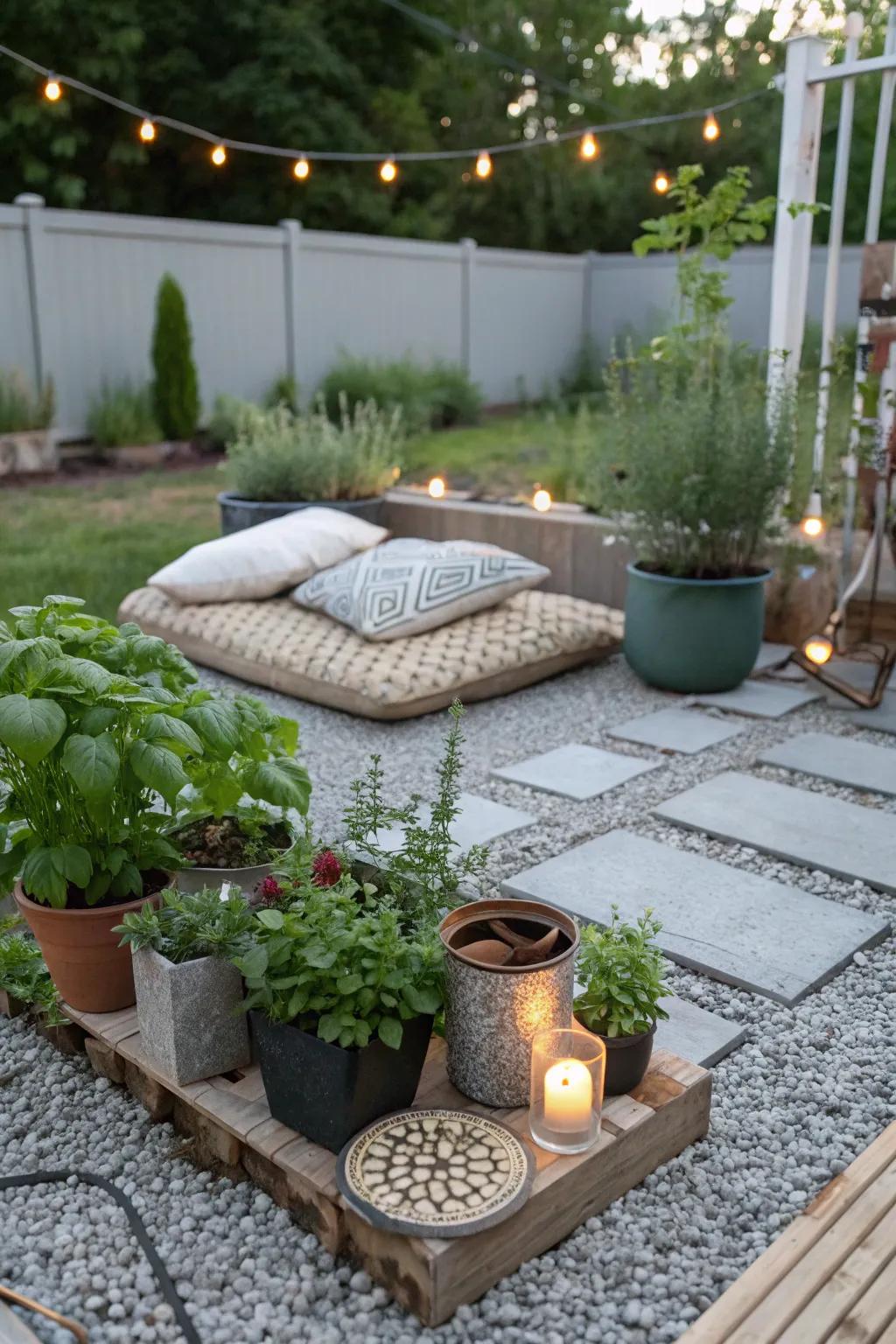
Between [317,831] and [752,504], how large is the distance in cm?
204

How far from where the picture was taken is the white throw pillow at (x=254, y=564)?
15.4 feet

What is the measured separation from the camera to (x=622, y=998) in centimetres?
191

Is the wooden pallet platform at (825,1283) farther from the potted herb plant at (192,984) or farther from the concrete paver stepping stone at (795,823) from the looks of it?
the concrete paver stepping stone at (795,823)

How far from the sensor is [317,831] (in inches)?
122

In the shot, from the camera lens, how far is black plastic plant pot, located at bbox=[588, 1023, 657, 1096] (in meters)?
1.84

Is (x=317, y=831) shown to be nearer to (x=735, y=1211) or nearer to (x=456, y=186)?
(x=735, y=1211)

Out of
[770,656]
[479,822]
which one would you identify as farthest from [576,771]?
[770,656]

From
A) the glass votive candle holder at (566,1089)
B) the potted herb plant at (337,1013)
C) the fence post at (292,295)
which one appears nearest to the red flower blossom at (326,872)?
the potted herb plant at (337,1013)

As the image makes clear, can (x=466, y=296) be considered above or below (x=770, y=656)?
above

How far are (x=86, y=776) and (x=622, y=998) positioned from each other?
0.91m

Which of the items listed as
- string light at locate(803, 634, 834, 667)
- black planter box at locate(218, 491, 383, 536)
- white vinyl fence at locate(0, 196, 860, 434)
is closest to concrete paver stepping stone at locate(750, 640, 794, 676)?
string light at locate(803, 634, 834, 667)

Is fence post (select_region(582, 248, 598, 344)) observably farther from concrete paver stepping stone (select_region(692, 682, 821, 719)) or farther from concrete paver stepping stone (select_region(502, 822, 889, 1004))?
concrete paver stepping stone (select_region(502, 822, 889, 1004))

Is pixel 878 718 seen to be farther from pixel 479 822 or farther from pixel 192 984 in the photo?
pixel 192 984

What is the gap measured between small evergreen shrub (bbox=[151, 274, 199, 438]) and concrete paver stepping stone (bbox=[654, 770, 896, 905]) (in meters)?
7.02
